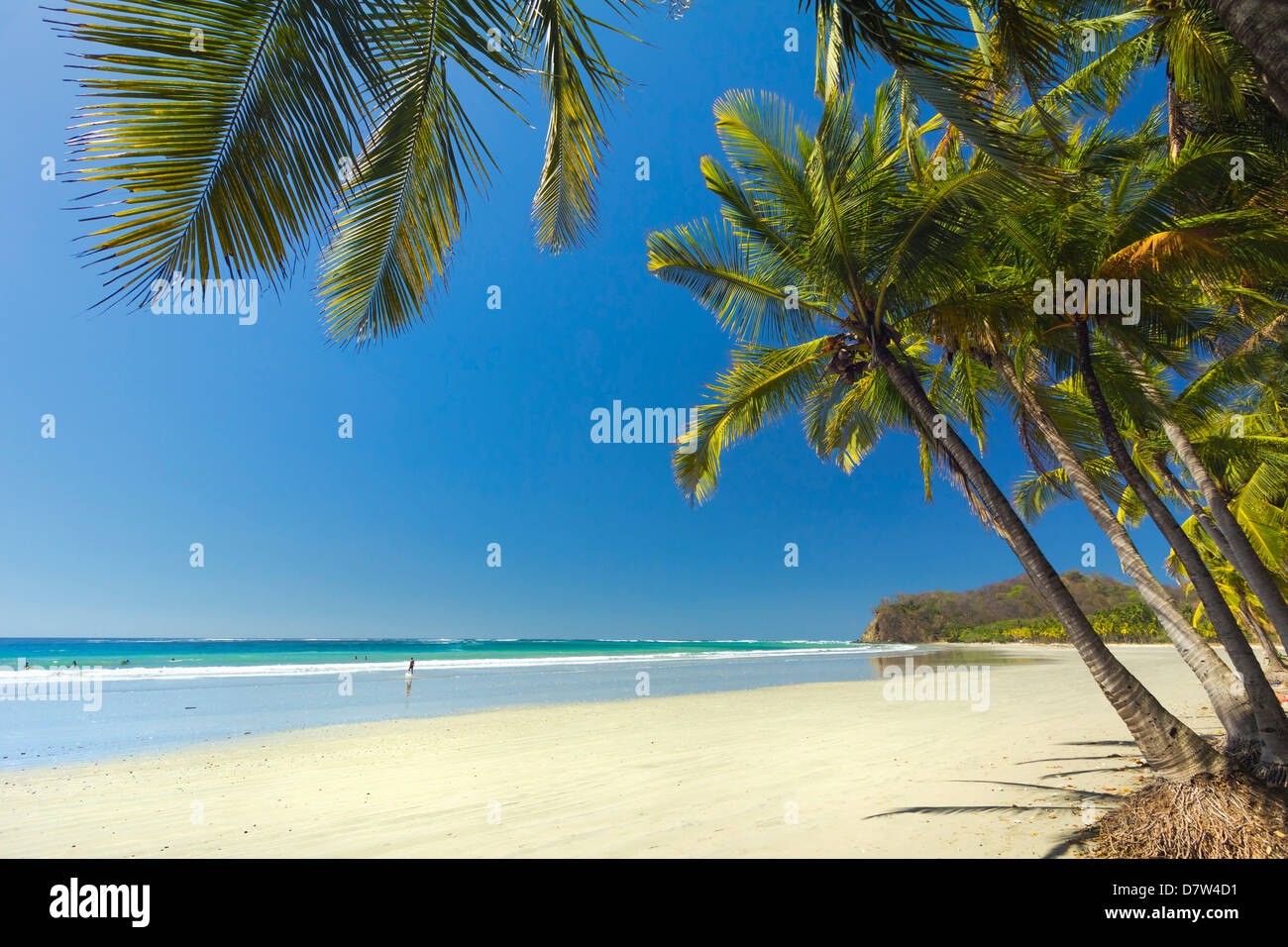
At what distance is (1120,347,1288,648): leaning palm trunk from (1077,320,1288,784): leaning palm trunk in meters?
0.44

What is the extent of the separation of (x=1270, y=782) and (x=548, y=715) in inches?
434

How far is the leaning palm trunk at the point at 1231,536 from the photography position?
6020mm

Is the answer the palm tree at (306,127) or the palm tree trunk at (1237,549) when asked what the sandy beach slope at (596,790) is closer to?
the palm tree trunk at (1237,549)

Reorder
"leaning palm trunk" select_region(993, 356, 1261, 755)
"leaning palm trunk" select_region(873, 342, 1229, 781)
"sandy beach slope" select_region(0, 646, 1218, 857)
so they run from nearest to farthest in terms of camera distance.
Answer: "leaning palm trunk" select_region(873, 342, 1229, 781) → "sandy beach slope" select_region(0, 646, 1218, 857) → "leaning palm trunk" select_region(993, 356, 1261, 755)

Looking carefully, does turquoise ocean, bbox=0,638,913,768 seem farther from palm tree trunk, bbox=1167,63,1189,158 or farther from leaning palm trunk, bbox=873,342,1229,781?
palm tree trunk, bbox=1167,63,1189,158

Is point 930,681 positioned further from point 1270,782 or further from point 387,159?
point 387,159

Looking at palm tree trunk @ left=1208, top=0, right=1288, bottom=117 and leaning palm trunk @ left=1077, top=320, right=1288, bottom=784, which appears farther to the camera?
leaning palm trunk @ left=1077, top=320, right=1288, bottom=784

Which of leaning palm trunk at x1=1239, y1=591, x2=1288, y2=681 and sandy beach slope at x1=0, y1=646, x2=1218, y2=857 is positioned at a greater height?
sandy beach slope at x1=0, y1=646, x2=1218, y2=857

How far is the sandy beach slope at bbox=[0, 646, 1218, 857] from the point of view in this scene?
4.84 m

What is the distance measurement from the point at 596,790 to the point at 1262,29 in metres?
7.25

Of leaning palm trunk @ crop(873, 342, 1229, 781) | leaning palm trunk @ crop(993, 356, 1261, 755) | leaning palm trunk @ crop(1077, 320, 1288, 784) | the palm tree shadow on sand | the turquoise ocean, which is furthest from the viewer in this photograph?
the turquoise ocean

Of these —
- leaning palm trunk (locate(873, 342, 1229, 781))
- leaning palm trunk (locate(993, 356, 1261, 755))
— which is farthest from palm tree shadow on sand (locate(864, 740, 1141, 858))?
leaning palm trunk (locate(993, 356, 1261, 755))

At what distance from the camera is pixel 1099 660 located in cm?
489
